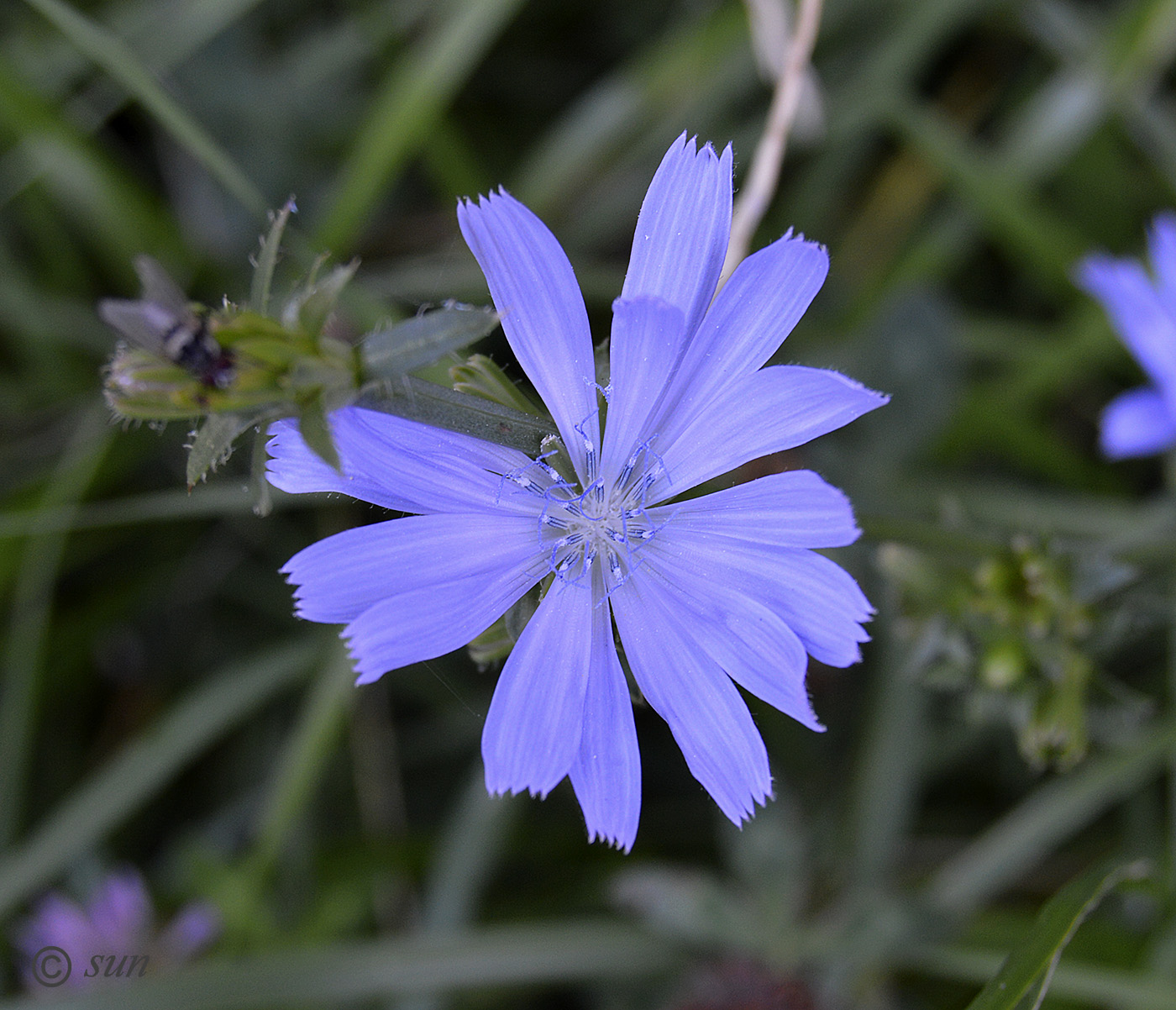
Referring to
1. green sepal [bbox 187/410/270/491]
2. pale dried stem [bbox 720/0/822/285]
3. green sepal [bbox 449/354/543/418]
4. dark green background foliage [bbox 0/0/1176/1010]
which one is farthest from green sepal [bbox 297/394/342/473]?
dark green background foliage [bbox 0/0/1176/1010]

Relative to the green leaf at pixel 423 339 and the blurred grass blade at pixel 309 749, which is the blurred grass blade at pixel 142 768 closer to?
the blurred grass blade at pixel 309 749

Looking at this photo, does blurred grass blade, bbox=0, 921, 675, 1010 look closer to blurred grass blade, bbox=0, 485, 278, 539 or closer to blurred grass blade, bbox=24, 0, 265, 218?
blurred grass blade, bbox=0, 485, 278, 539

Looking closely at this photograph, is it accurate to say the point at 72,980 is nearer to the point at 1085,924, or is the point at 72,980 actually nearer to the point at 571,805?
the point at 571,805

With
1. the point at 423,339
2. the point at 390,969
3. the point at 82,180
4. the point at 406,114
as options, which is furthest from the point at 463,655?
the point at 423,339

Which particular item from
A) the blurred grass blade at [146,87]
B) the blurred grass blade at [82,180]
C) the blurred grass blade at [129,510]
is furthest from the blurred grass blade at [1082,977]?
the blurred grass blade at [82,180]

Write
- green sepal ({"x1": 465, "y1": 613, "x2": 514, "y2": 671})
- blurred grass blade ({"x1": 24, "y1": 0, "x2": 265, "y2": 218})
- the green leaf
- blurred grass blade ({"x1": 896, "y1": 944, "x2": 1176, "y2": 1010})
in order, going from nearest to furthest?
the green leaf → green sepal ({"x1": 465, "y1": 613, "x2": 514, "y2": 671}) → blurred grass blade ({"x1": 24, "y1": 0, "x2": 265, "y2": 218}) → blurred grass blade ({"x1": 896, "y1": 944, "x2": 1176, "y2": 1010})

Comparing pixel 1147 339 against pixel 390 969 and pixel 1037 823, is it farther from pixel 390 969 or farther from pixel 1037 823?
pixel 390 969

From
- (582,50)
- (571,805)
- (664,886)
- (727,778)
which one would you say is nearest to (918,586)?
(727,778)
